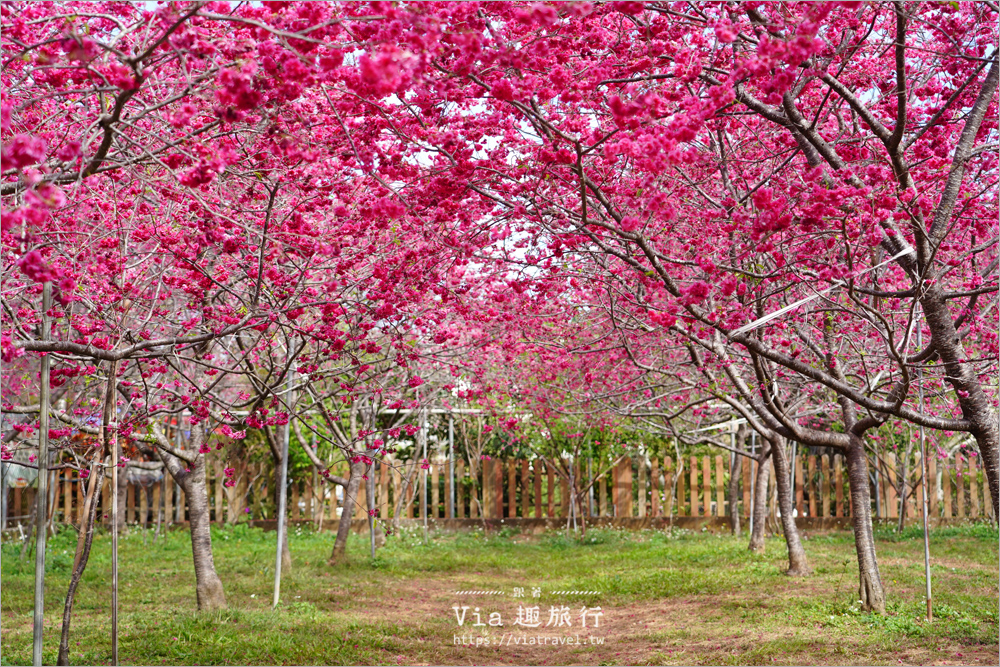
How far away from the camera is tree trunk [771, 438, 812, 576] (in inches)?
329

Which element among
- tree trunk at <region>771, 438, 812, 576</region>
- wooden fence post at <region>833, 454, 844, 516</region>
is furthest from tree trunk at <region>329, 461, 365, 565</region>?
wooden fence post at <region>833, 454, 844, 516</region>

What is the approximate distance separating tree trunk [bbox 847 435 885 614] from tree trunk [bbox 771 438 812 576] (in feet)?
5.12

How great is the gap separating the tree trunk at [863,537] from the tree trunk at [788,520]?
1.56m

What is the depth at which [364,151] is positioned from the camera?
13.4 feet

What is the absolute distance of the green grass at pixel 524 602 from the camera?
18.5 ft

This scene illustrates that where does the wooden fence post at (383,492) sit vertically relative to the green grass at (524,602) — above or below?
above

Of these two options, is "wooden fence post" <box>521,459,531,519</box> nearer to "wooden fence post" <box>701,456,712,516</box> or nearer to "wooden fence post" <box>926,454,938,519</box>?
"wooden fence post" <box>701,456,712,516</box>

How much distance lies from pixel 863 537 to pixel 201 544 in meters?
5.03

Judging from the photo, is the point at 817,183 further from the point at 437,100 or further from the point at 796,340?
the point at 796,340

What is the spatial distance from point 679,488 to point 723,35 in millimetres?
11658

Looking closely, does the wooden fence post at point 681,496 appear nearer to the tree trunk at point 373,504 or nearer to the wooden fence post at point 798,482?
the wooden fence post at point 798,482

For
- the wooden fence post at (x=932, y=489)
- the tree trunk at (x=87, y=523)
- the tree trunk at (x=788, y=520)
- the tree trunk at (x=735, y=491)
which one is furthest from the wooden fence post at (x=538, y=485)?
the tree trunk at (x=87, y=523)

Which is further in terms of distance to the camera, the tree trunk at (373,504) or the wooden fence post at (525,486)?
the wooden fence post at (525,486)

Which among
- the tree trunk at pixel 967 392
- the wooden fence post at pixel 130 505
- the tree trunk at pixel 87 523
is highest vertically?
the tree trunk at pixel 967 392
